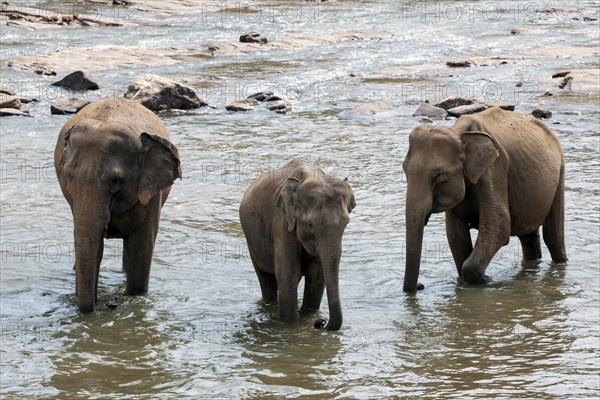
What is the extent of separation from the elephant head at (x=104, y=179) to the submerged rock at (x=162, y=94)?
10654 mm

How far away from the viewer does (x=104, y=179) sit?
875 centimetres

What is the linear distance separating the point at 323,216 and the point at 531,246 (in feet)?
13.9

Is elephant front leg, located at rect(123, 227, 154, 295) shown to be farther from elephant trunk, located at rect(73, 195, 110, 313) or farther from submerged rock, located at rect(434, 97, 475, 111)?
submerged rock, located at rect(434, 97, 475, 111)

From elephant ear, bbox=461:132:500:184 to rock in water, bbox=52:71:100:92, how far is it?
12.6 m

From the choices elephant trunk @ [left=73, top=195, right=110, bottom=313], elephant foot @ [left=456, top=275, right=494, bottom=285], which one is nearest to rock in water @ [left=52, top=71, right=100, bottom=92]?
elephant foot @ [left=456, top=275, right=494, bottom=285]

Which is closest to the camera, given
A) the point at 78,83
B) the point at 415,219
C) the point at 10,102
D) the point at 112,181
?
the point at 112,181

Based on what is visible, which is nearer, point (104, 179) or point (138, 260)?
point (104, 179)

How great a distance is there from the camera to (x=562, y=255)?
11.4 meters

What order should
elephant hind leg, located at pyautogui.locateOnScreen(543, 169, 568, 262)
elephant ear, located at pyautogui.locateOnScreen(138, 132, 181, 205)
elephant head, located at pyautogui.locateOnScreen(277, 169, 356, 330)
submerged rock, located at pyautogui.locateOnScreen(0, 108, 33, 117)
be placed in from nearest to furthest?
elephant head, located at pyautogui.locateOnScreen(277, 169, 356, 330), elephant ear, located at pyautogui.locateOnScreen(138, 132, 181, 205), elephant hind leg, located at pyautogui.locateOnScreen(543, 169, 568, 262), submerged rock, located at pyautogui.locateOnScreen(0, 108, 33, 117)

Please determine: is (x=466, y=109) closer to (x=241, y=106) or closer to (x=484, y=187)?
(x=241, y=106)

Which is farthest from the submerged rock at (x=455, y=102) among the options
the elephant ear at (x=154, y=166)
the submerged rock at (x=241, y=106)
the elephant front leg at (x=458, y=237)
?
the elephant ear at (x=154, y=166)

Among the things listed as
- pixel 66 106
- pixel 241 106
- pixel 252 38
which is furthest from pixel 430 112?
pixel 252 38

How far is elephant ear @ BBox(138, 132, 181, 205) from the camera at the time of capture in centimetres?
909

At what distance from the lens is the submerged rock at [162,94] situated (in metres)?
20.0
